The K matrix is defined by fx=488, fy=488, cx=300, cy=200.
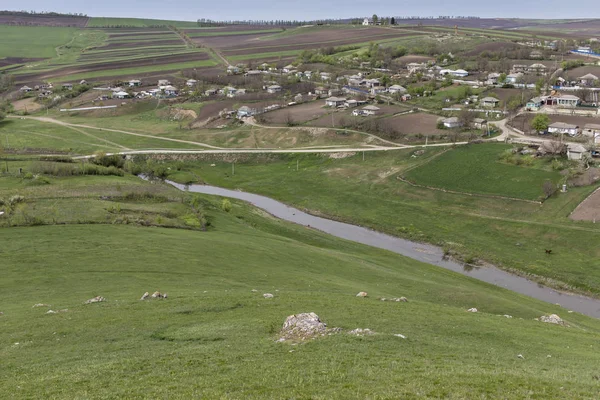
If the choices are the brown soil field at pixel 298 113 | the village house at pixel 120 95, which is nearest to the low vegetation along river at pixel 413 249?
the brown soil field at pixel 298 113

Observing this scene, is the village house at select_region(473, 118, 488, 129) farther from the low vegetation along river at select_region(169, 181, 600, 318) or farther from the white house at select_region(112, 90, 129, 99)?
the white house at select_region(112, 90, 129, 99)

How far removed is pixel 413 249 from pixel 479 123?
58732 millimetres

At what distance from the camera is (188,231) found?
187 feet

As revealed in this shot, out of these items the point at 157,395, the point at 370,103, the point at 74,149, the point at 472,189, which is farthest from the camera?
the point at 370,103

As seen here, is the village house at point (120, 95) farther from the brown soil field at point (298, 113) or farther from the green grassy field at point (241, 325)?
the green grassy field at point (241, 325)

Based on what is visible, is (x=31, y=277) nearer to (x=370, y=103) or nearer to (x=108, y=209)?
(x=108, y=209)

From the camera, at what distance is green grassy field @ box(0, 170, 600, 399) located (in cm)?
1892

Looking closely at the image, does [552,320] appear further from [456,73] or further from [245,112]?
[456,73]

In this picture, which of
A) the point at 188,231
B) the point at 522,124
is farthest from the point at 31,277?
the point at 522,124

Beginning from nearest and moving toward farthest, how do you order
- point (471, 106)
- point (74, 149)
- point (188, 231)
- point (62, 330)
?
point (62, 330), point (188, 231), point (74, 149), point (471, 106)

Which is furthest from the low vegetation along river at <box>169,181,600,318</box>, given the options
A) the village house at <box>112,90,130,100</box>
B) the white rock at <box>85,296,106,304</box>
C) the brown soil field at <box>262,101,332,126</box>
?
the village house at <box>112,90,130,100</box>

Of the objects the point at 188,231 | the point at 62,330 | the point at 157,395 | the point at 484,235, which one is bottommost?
the point at 484,235

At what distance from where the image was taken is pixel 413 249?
69500 millimetres

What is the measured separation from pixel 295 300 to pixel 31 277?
69.6 feet
